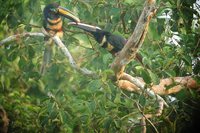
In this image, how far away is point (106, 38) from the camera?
240 centimetres

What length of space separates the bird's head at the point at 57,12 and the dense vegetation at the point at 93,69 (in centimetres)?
4

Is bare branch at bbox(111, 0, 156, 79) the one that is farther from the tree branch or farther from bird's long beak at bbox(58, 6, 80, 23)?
bird's long beak at bbox(58, 6, 80, 23)

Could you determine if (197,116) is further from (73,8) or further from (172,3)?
(73,8)

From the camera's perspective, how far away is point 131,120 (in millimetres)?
2283

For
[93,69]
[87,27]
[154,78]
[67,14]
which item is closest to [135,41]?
[154,78]

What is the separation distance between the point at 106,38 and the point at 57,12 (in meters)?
0.36

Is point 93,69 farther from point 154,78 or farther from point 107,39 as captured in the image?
point 154,78

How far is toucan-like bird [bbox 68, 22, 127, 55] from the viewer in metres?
2.35

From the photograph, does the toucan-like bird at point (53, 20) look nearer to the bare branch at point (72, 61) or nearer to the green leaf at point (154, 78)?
the bare branch at point (72, 61)

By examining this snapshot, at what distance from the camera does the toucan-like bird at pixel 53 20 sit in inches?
98.6

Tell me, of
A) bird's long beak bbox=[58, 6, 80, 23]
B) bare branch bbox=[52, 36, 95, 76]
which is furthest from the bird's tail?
bird's long beak bbox=[58, 6, 80, 23]

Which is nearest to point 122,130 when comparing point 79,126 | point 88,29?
point 79,126

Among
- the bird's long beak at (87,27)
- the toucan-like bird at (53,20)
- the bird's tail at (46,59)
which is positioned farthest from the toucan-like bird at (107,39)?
the bird's tail at (46,59)

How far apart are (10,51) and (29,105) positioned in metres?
0.35
